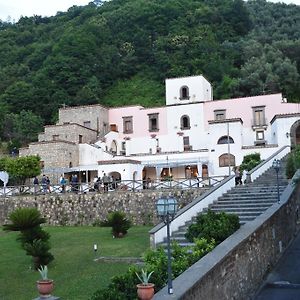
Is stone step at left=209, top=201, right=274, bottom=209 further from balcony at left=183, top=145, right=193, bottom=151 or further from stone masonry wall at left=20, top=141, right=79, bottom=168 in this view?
balcony at left=183, top=145, right=193, bottom=151

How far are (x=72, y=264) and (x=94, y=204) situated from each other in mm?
12040

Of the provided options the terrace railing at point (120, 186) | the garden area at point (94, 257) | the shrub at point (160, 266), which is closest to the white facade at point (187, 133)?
the terrace railing at point (120, 186)

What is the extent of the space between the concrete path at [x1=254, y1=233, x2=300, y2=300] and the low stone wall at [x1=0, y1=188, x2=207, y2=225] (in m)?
11.5

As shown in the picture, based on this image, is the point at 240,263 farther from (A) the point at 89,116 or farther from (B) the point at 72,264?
(A) the point at 89,116

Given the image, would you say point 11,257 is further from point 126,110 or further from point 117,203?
point 126,110

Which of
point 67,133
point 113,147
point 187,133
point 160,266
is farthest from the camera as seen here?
point 113,147

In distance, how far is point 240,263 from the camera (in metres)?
11.8

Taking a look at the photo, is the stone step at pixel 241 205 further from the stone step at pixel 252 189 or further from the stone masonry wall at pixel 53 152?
the stone masonry wall at pixel 53 152

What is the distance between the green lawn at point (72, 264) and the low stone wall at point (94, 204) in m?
3.35

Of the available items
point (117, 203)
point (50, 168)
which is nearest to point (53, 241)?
point (117, 203)

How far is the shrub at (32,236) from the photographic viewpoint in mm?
16953

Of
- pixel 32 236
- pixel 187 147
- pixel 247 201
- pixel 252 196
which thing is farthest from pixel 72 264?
pixel 187 147

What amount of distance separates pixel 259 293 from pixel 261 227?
1.98m

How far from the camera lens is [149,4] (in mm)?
85500
